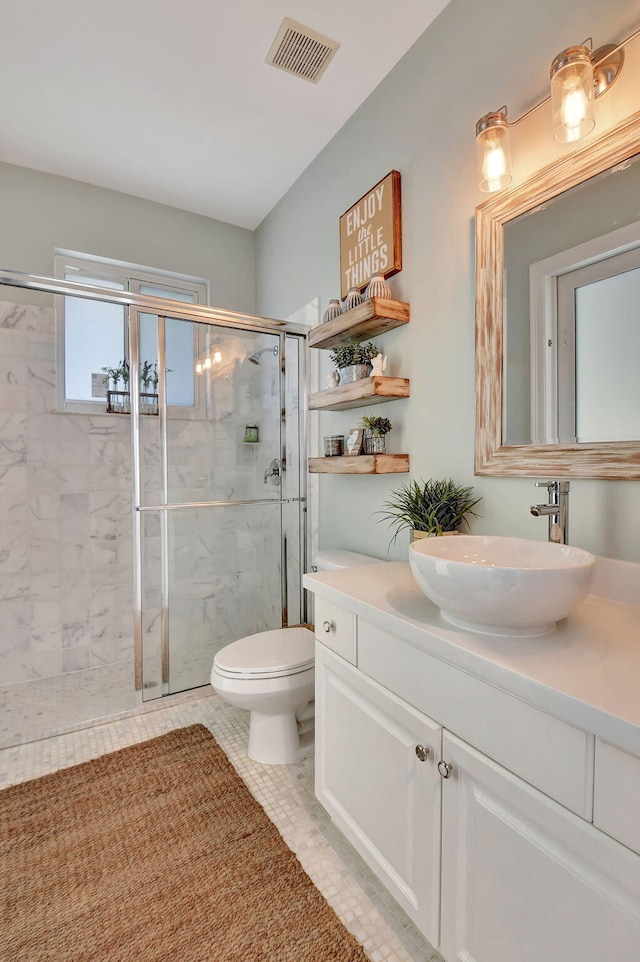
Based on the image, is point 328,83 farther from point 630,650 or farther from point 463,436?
point 630,650

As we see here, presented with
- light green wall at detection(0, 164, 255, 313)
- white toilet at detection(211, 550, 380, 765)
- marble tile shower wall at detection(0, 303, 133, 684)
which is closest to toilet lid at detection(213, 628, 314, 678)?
white toilet at detection(211, 550, 380, 765)

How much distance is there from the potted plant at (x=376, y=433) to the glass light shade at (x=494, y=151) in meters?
0.80

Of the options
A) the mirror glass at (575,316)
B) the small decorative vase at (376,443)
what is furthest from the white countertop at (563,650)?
the small decorative vase at (376,443)

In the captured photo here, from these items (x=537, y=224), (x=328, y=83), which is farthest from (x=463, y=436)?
(x=328, y=83)

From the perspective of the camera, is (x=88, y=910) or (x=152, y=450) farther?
(x=152, y=450)

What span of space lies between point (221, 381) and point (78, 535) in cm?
121

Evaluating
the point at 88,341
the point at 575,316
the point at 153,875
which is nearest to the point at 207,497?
the point at 88,341

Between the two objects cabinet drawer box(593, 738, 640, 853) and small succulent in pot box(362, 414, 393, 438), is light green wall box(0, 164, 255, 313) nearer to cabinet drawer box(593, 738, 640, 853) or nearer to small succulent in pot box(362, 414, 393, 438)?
small succulent in pot box(362, 414, 393, 438)

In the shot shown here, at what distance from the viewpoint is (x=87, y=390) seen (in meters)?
2.59

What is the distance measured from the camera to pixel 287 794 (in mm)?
1574

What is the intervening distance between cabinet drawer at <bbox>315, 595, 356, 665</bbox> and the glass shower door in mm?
1093

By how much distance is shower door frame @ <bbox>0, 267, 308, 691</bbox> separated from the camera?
197 cm

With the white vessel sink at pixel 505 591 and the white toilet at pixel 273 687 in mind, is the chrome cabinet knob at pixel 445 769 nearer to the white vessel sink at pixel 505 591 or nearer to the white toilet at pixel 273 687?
Answer: the white vessel sink at pixel 505 591

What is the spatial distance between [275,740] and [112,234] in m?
2.70
